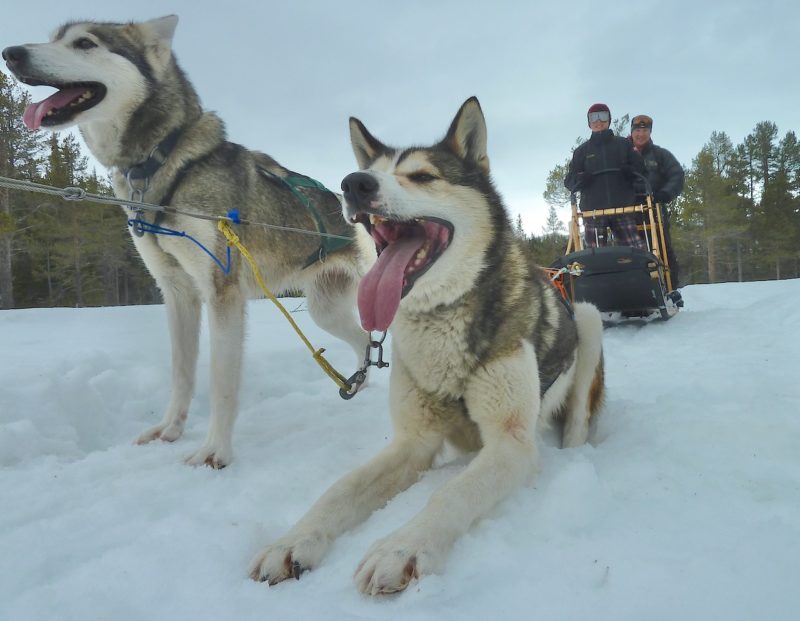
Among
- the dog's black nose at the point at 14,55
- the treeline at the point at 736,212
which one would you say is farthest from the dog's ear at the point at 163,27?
the treeline at the point at 736,212

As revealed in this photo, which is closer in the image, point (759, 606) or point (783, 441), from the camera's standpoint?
point (759, 606)

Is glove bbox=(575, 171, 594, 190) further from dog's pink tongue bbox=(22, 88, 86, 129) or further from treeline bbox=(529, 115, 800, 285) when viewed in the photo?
treeline bbox=(529, 115, 800, 285)

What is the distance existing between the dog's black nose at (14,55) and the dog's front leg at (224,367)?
1234mm

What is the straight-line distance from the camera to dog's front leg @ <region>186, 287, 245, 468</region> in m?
2.12

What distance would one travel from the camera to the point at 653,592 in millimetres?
984

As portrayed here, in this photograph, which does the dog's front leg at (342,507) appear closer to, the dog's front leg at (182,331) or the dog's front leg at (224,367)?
the dog's front leg at (224,367)

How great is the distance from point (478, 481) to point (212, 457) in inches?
48.8

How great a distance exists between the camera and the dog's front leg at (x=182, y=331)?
2.55 metres

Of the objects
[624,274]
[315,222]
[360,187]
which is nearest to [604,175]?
[624,274]

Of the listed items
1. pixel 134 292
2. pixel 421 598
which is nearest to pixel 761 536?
pixel 421 598

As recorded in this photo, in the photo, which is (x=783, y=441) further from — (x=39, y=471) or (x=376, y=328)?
(x=39, y=471)

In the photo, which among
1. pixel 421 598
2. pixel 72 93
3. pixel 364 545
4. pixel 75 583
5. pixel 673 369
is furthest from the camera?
pixel 673 369

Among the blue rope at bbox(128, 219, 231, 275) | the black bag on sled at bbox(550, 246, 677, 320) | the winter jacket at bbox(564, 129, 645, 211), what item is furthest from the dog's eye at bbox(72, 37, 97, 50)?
the winter jacket at bbox(564, 129, 645, 211)

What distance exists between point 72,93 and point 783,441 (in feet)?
10.9
